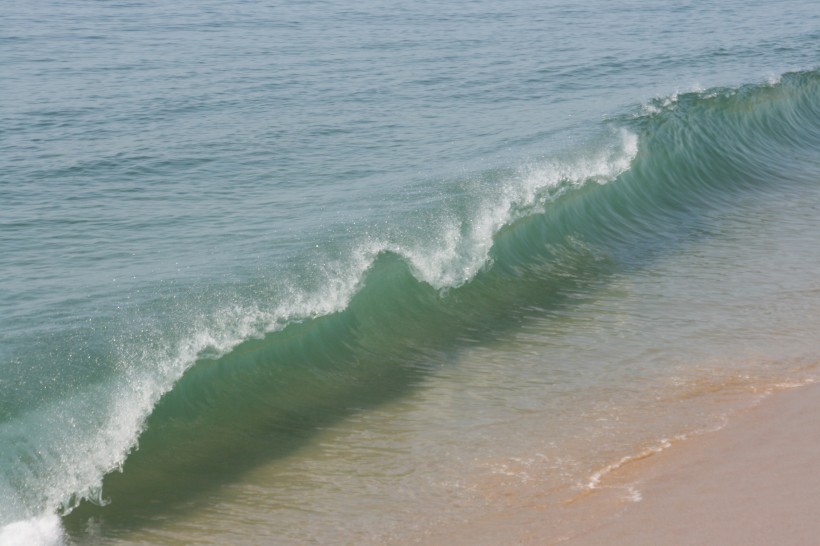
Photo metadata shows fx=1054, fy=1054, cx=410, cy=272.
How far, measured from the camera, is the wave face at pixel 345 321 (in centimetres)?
909

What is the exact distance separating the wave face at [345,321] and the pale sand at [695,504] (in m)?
2.53

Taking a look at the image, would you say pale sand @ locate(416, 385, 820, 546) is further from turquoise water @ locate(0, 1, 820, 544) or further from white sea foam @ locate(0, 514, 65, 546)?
white sea foam @ locate(0, 514, 65, 546)

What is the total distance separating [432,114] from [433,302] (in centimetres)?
837

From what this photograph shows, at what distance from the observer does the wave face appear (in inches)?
358

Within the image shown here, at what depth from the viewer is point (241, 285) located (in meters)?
12.2

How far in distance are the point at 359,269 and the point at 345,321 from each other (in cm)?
104

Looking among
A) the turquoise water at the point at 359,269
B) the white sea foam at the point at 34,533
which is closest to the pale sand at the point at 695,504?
the turquoise water at the point at 359,269

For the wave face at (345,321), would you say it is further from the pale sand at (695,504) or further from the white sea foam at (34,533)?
the pale sand at (695,504)

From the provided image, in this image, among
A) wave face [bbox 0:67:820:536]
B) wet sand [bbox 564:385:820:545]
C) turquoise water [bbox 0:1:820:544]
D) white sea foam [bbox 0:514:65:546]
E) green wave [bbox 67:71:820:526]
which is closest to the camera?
wet sand [bbox 564:385:820:545]

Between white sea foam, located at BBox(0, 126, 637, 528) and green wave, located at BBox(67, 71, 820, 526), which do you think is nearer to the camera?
white sea foam, located at BBox(0, 126, 637, 528)

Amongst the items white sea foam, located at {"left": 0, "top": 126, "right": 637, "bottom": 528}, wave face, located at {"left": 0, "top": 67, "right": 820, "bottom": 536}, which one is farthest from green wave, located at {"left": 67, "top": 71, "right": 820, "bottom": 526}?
white sea foam, located at {"left": 0, "top": 126, "right": 637, "bottom": 528}

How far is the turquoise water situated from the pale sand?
0.36m

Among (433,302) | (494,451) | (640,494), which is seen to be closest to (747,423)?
(640,494)

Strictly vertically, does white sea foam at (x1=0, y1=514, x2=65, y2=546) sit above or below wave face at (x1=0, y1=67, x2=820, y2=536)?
below
